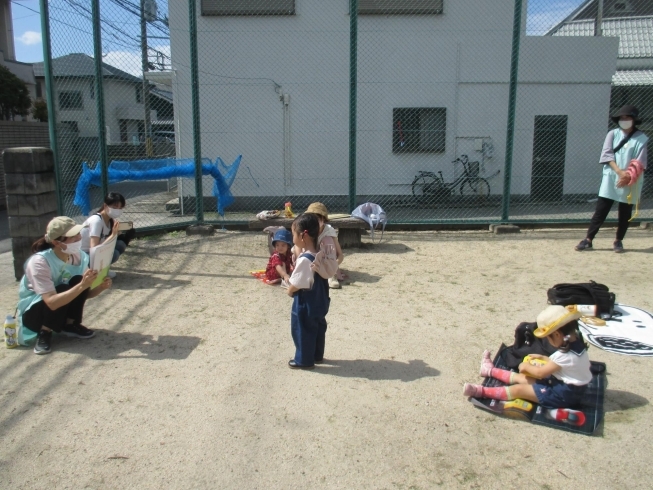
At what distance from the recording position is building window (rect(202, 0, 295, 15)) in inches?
435

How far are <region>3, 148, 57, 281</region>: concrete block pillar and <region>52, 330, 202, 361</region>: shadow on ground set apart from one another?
1782 millimetres

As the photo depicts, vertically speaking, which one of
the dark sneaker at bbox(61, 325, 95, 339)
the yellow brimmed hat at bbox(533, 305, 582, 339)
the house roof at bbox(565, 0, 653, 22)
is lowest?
the dark sneaker at bbox(61, 325, 95, 339)

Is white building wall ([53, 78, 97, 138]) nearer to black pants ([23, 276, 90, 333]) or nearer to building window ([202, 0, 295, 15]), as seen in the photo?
black pants ([23, 276, 90, 333])

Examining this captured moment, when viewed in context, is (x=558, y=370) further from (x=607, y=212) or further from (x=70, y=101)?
(x=70, y=101)

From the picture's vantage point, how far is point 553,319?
3.25m

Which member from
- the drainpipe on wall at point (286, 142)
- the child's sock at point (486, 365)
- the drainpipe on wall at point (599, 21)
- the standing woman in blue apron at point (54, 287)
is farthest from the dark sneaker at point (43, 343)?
the drainpipe on wall at point (599, 21)

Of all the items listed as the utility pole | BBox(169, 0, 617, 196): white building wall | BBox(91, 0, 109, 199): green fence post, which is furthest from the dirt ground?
BBox(169, 0, 617, 196): white building wall

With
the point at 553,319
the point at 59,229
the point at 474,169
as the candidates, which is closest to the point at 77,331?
the point at 59,229

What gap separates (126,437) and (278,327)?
1807 mm

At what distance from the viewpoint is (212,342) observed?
4531 millimetres

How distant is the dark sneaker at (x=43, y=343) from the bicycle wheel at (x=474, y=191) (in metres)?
8.75

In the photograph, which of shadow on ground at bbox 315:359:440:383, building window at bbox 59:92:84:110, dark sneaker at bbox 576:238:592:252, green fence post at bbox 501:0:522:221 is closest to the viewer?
shadow on ground at bbox 315:359:440:383

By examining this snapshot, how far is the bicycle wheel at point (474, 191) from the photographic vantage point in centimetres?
1161

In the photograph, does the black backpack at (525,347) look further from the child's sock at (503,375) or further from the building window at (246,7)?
the building window at (246,7)
